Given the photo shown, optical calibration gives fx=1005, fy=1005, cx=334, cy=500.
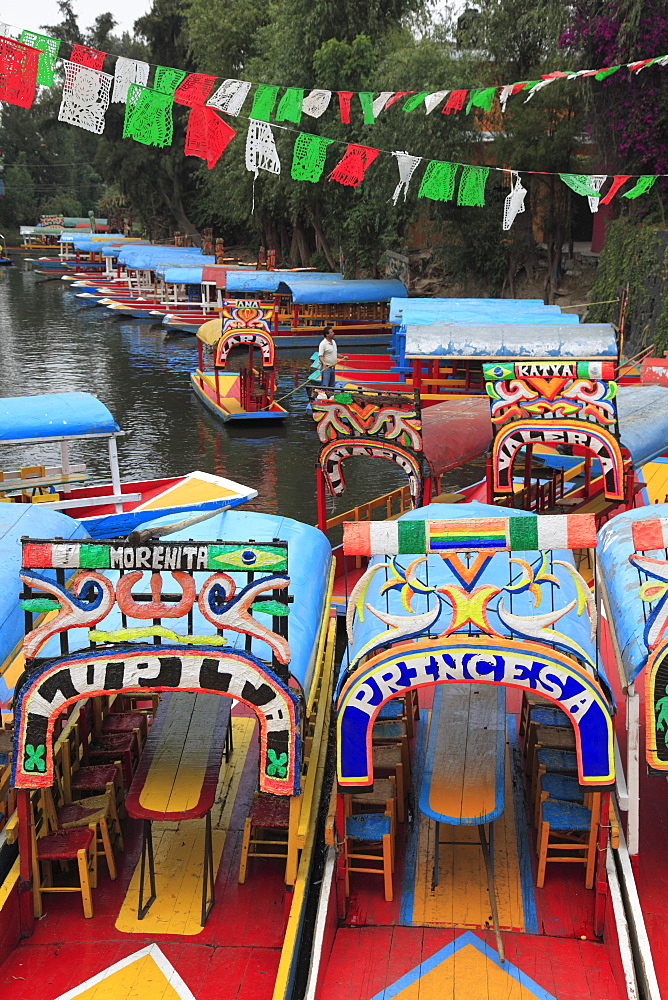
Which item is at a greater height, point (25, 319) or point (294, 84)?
point (294, 84)

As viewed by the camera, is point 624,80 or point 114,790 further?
point 624,80

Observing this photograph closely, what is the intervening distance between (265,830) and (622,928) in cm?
300

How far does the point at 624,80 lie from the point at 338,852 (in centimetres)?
2520

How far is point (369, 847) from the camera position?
843cm

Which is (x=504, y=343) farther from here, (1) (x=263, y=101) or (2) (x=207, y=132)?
(2) (x=207, y=132)

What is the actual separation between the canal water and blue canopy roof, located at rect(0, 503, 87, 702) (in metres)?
8.02

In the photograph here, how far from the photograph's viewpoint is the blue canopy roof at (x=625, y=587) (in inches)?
319

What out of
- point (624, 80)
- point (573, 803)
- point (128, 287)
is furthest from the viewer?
point (128, 287)

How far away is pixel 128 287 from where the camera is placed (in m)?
53.9

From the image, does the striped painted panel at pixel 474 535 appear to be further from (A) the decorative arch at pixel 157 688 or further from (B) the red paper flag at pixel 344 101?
(B) the red paper flag at pixel 344 101

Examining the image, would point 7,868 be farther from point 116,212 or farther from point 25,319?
point 116,212

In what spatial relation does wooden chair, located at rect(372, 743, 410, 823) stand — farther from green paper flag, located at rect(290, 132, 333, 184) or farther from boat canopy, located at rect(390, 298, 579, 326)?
boat canopy, located at rect(390, 298, 579, 326)

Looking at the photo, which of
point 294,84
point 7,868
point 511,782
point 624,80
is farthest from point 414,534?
point 294,84

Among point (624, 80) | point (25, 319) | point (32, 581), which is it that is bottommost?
point (25, 319)
